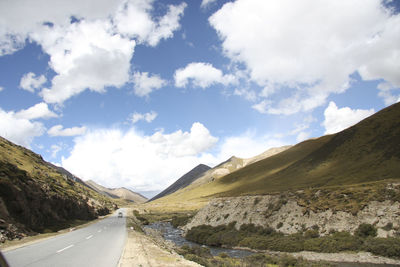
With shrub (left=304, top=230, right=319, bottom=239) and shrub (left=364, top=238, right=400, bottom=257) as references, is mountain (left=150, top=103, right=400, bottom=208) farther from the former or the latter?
shrub (left=364, top=238, right=400, bottom=257)

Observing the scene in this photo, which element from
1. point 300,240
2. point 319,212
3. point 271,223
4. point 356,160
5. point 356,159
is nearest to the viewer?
point 300,240

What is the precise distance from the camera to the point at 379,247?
1097 inches

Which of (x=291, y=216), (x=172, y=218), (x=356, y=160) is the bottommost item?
(x=172, y=218)

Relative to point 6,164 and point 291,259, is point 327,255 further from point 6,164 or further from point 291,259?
point 6,164

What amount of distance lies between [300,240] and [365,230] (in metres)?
8.26

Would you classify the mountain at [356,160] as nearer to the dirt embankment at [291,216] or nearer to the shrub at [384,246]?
the dirt embankment at [291,216]

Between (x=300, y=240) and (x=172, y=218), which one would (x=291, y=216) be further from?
(x=172, y=218)

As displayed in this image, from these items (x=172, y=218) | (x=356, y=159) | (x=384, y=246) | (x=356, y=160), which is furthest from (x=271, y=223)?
(x=172, y=218)

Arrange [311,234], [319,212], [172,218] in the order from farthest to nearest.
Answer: [172,218] < [319,212] < [311,234]

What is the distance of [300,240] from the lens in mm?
35281

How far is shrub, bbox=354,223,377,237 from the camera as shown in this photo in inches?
1233

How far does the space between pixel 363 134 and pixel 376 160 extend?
28987 millimetres

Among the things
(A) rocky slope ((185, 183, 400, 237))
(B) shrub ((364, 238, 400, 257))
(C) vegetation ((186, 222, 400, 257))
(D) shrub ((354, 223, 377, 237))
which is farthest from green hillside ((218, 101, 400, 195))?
(B) shrub ((364, 238, 400, 257))

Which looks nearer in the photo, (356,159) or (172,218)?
(356,159)
